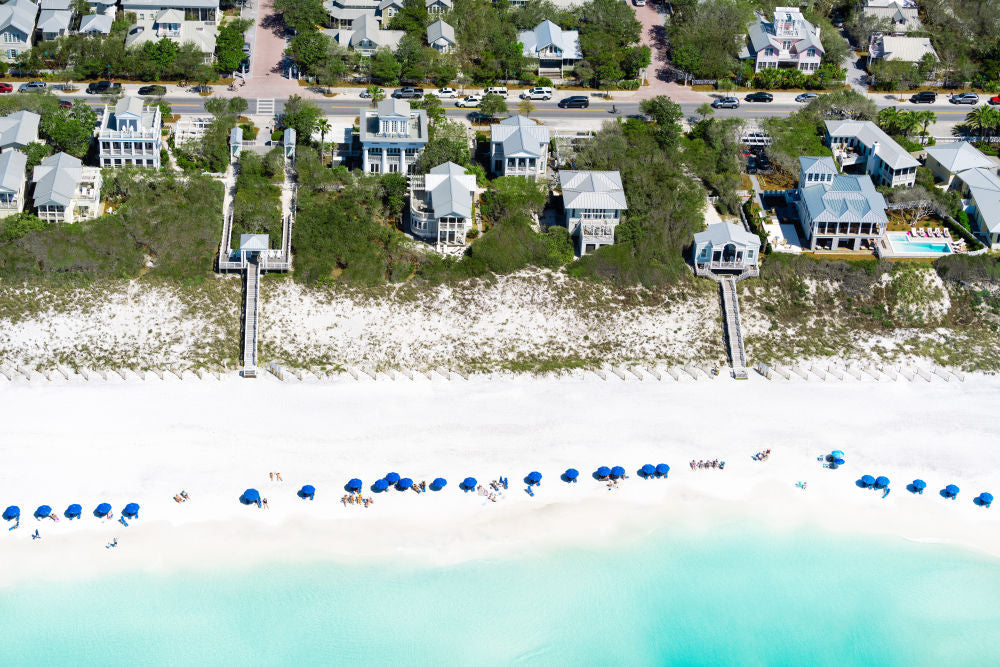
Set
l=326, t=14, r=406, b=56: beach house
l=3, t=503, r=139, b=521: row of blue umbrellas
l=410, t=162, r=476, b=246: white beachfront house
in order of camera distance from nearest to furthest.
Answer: l=3, t=503, r=139, b=521: row of blue umbrellas
l=410, t=162, r=476, b=246: white beachfront house
l=326, t=14, r=406, b=56: beach house

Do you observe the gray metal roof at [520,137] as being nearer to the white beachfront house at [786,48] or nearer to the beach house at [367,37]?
the beach house at [367,37]

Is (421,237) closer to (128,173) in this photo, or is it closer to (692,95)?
(128,173)

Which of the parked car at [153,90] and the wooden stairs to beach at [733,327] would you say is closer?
the wooden stairs to beach at [733,327]

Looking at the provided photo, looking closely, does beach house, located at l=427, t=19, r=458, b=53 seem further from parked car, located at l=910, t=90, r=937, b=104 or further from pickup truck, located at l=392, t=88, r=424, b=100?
parked car, located at l=910, t=90, r=937, b=104

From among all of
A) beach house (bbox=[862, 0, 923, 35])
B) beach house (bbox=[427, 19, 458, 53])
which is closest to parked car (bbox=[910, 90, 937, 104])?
beach house (bbox=[862, 0, 923, 35])

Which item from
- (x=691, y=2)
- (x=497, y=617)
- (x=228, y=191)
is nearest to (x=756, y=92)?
(x=691, y=2)

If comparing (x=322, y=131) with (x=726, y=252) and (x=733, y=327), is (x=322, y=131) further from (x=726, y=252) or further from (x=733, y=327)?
(x=733, y=327)

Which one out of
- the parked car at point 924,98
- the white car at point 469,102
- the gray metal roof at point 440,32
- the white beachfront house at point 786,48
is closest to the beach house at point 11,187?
the white car at point 469,102
